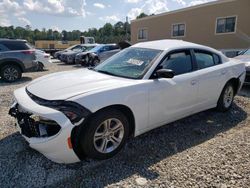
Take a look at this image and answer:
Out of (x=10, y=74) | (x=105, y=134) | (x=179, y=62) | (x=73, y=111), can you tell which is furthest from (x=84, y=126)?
(x=10, y=74)

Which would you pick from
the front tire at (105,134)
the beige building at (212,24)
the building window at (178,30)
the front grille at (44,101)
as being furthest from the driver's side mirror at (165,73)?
the building window at (178,30)

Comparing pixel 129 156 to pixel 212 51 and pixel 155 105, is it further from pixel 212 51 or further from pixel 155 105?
pixel 212 51

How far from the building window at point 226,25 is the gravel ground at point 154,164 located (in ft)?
49.2

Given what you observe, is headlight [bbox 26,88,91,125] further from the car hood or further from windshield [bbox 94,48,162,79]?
windshield [bbox 94,48,162,79]

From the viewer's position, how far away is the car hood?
2.97 meters

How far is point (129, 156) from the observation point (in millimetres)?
3318

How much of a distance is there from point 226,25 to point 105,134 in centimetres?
1724

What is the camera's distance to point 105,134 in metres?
3.12

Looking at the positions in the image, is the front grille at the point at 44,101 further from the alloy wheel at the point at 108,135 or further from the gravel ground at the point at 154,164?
the gravel ground at the point at 154,164

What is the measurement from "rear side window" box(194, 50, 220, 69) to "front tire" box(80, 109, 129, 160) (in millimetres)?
2015

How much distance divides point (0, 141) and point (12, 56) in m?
6.43

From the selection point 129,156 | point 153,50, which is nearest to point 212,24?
point 153,50

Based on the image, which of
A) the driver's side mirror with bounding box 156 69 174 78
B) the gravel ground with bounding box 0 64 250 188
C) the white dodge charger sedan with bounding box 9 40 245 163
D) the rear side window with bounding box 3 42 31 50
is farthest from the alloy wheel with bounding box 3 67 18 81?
the driver's side mirror with bounding box 156 69 174 78

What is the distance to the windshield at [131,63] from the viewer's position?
364cm
